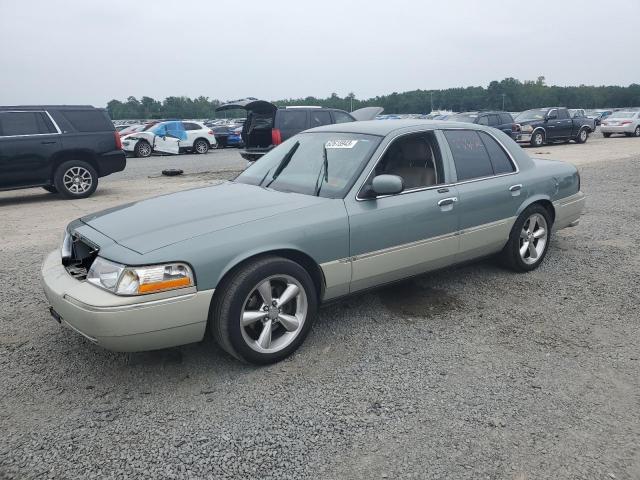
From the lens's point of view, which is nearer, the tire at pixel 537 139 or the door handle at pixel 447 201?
the door handle at pixel 447 201

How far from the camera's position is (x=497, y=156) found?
4.69m

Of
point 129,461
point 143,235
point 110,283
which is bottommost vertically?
point 129,461

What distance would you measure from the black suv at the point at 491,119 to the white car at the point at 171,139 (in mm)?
10713

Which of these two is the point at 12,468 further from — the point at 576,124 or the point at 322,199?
the point at 576,124

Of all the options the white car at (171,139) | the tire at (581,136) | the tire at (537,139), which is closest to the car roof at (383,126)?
the white car at (171,139)

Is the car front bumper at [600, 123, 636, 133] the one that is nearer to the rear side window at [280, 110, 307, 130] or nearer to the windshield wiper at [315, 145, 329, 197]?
the rear side window at [280, 110, 307, 130]

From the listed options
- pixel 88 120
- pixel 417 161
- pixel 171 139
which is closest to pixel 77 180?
pixel 88 120

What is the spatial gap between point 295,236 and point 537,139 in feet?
66.4

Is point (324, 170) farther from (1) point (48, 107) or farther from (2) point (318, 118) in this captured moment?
(2) point (318, 118)

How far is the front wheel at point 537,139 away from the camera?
2062 centimetres

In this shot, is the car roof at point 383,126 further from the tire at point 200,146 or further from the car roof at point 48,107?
the tire at point 200,146

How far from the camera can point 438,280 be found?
4.81 m

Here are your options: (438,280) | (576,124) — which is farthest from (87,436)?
(576,124)

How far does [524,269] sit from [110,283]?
3.80 m
